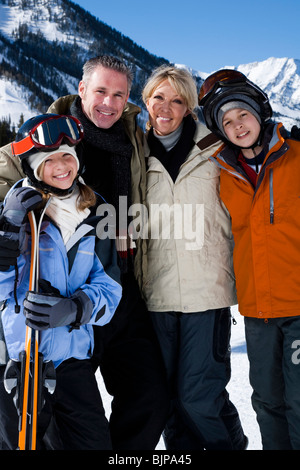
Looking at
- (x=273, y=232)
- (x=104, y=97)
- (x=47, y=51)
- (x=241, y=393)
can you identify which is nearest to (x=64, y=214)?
(x=104, y=97)

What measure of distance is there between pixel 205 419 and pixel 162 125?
173cm

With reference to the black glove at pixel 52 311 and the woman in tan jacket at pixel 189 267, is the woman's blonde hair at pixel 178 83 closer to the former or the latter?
the woman in tan jacket at pixel 189 267

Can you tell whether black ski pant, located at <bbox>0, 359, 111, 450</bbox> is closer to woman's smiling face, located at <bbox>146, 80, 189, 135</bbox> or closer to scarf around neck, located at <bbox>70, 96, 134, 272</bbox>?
scarf around neck, located at <bbox>70, 96, 134, 272</bbox>

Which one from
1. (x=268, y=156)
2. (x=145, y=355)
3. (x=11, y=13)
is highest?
(x=11, y=13)

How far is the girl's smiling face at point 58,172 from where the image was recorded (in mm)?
2104

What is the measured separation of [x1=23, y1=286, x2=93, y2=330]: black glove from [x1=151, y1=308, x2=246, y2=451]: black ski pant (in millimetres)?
706

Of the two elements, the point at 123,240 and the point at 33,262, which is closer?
the point at 33,262

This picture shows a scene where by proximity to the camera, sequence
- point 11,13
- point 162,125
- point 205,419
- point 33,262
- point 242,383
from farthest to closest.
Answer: point 11,13 < point 242,383 < point 162,125 < point 205,419 < point 33,262

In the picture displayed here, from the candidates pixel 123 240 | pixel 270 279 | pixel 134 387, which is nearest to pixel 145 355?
pixel 134 387

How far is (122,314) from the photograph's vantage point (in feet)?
8.26

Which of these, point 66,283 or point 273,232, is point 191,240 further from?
point 66,283

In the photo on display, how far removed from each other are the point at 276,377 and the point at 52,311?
1276 millimetres
